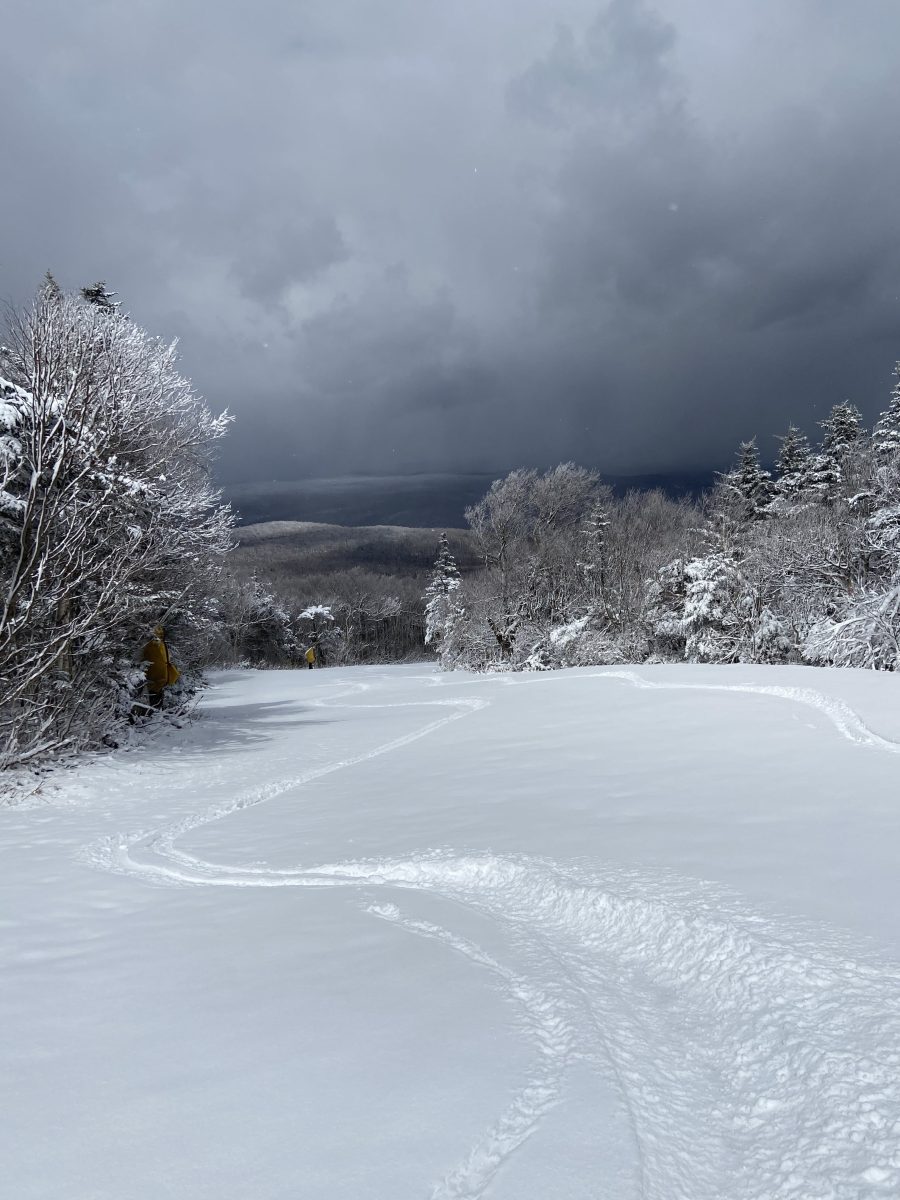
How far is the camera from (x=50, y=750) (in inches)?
373

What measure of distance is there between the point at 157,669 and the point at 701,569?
63.1ft

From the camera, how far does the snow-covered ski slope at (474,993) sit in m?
2.05

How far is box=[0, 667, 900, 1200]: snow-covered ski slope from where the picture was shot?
2.05m

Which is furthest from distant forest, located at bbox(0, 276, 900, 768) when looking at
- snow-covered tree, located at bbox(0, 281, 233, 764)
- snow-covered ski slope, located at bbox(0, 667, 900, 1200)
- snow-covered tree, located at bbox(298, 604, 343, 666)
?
snow-covered tree, located at bbox(298, 604, 343, 666)

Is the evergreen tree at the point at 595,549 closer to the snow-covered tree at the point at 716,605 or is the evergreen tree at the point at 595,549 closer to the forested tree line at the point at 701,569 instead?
the forested tree line at the point at 701,569

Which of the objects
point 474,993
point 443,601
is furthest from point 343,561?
point 474,993

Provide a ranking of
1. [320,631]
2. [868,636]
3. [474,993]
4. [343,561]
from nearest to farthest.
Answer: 1. [474,993]
2. [868,636]
3. [320,631]
4. [343,561]

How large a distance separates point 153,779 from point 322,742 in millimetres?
3070

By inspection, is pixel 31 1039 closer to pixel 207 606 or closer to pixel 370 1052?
pixel 370 1052

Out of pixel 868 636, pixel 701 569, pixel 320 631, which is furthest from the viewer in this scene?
pixel 320 631

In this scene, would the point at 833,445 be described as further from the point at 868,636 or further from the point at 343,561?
the point at 343,561

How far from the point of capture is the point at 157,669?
14.3 m

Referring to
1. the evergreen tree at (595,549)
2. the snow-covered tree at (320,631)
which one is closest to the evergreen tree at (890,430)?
the evergreen tree at (595,549)

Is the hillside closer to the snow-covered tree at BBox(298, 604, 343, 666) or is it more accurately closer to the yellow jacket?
the snow-covered tree at BBox(298, 604, 343, 666)
